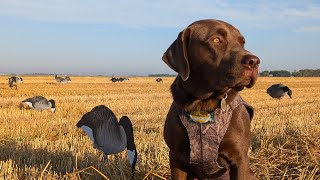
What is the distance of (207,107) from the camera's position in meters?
3.67

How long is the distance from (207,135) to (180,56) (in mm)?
735

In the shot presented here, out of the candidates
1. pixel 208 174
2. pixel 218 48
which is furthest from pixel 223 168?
pixel 218 48

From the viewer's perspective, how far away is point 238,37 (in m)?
3.66

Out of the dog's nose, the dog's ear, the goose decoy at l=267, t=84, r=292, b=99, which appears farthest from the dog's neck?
the goose decoy at l=267, t=84, r=292, b=99

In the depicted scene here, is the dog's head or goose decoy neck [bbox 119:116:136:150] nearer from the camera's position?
the dog's head

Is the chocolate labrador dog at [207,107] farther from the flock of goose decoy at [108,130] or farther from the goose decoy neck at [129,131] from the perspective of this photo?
the flock of goose decoy at [108,130]

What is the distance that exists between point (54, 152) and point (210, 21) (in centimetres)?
370

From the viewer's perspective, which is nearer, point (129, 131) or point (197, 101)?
point (197, 101)

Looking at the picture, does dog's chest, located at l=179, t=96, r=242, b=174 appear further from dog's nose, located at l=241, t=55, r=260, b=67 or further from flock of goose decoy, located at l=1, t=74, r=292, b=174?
flock of goose decoy, located at l=1, t=74, r=292, b=174

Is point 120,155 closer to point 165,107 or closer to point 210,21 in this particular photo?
point 210,21

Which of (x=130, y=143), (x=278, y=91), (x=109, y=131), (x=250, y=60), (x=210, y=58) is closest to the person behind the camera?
(x=250, y=60)

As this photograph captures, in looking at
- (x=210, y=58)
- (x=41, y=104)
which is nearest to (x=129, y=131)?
(x=210, y=58)

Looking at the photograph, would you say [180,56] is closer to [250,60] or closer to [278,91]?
[250,60]

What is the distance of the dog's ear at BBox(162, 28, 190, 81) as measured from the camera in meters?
3.45
